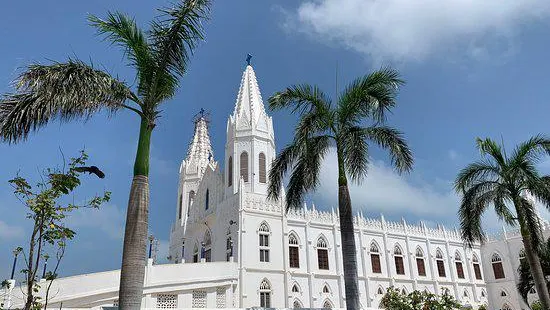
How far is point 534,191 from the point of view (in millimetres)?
17047

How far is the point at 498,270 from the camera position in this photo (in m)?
42.8

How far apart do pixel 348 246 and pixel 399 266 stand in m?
27.0

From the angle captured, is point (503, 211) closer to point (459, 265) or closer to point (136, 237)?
point (136, 237)

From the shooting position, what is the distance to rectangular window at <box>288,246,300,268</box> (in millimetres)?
31152

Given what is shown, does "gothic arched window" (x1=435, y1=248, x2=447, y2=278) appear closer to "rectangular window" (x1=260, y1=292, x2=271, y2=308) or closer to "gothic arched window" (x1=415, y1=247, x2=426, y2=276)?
"gothic arched window" (x1=415, y1=247, x2=426, y2=276)

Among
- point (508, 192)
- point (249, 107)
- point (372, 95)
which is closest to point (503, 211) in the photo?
point (508, 192)

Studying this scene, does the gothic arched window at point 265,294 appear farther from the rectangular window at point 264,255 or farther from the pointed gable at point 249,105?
the pointed gable at point 249,105

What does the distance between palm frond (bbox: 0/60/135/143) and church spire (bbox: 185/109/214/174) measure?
109ft

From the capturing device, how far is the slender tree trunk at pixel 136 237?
28.9 ft

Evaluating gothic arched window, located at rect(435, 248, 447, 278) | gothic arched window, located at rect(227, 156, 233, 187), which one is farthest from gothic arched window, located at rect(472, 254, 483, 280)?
gothic arched window, located at rect(227, 156, 233, 187)

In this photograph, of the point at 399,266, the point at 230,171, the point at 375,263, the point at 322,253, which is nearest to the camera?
the point at 322,253

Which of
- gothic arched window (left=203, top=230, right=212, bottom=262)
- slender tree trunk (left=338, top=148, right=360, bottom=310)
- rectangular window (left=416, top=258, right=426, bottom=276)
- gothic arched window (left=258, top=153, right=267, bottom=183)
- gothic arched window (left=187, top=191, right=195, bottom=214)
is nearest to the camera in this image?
slender tree trunk (left=338, top=148, right=360, bottom=310)

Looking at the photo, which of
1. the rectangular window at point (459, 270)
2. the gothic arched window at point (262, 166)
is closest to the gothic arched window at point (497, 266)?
the rectangular window at point (459, 270)

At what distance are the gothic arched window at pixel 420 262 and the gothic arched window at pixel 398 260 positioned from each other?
69.4 inches
